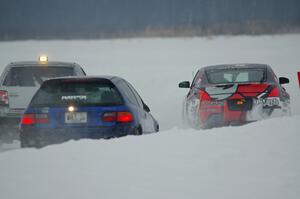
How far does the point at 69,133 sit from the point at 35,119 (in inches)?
19.9

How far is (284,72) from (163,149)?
96.1ft

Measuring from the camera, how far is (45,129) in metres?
11.0

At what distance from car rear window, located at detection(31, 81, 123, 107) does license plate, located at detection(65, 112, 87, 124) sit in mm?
143

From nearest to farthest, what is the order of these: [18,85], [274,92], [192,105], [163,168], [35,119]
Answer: [163,168] < [35,119] < [274,92] < [192,105] < [18,85]

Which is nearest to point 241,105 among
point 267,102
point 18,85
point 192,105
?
point 267,102

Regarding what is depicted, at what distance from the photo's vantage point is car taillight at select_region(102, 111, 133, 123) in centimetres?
1109

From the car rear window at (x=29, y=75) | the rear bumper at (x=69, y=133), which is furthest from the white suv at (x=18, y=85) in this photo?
the rear bumper at (x=69, y=133)

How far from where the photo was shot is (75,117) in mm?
11047

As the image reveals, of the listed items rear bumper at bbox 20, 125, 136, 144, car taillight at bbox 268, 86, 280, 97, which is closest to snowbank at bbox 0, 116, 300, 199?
rear bumper at bbox 20, 125, 136, 144

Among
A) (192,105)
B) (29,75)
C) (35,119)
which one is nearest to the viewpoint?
(35,119)

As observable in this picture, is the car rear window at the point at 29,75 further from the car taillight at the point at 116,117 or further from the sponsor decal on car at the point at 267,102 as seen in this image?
the car taillight at the point at 116,117

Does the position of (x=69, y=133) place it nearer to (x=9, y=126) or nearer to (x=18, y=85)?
(x=9, y=126)

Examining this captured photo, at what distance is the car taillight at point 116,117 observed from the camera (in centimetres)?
1109

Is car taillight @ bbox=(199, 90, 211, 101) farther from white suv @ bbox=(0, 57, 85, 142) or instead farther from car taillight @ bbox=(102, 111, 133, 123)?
white suv @ bbox=(0, 57, 85, 142)
